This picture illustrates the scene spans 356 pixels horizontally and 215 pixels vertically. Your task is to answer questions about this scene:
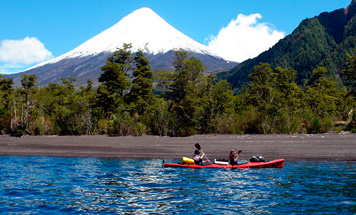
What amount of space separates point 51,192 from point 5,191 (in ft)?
6.20

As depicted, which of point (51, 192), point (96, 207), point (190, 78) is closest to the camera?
point (96, 207)

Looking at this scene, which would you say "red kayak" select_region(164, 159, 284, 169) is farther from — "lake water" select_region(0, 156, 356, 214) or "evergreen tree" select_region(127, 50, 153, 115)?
"evergreen tree" select_region(127, 50, 153, 115)

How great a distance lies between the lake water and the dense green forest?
34.8 ft

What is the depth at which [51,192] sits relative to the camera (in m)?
13.8

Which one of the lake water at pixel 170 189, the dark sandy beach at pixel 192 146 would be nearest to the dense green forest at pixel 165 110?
the dark sandy beach at pixel 192 146

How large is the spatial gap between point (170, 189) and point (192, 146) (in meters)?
10.4

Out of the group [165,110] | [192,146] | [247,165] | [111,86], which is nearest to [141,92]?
[111,86]

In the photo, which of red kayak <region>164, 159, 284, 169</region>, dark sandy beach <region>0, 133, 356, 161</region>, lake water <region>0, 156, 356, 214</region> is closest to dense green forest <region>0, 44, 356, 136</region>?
dark sandy beach <region>0, 133, 356, 161</region>

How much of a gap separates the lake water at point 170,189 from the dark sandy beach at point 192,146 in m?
2.13

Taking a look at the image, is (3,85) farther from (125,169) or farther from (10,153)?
(125,169)

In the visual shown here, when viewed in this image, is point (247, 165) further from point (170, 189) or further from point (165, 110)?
point (165, 110)

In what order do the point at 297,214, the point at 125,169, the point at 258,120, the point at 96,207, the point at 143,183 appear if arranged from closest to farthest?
the point at 297,214 → the point at 96,207 → the point at 143,183 → the point at 125,169 → the point at 258,120

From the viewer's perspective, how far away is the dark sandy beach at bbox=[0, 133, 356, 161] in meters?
21.1

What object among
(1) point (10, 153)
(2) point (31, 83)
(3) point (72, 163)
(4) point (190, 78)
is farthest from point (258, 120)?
(2) point (31, 83)
